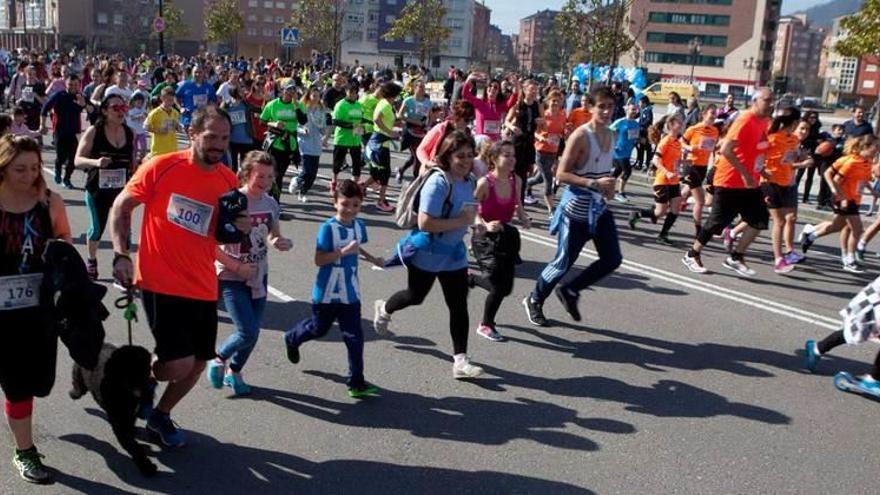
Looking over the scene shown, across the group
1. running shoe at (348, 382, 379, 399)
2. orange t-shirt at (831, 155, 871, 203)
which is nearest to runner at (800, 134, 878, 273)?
orange t-shirt at (831, 155, 871, 203)

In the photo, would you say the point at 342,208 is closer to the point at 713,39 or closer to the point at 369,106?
the point at 369,106

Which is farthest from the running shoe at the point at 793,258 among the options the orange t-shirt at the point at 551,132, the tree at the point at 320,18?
the tree at the point at 320,18

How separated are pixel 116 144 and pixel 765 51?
113082 mm

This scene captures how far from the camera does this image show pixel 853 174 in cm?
924

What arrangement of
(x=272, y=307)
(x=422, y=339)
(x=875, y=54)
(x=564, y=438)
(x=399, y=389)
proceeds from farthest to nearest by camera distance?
(x=875, y=54) < (x=272, y=307) < (x=422, y=339) < (x=399, y=389) < (x=564, y=438)

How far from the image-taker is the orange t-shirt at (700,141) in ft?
35.6

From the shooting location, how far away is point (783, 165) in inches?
356

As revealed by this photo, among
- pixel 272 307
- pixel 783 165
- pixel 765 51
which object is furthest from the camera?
pixel 765 51

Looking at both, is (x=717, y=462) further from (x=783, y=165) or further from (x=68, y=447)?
(x=783, y=165)

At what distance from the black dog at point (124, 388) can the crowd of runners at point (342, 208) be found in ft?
0.39

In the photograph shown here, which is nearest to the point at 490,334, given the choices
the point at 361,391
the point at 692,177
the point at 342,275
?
the point at 361,391

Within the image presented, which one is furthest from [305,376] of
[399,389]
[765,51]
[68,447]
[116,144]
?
[765,51]

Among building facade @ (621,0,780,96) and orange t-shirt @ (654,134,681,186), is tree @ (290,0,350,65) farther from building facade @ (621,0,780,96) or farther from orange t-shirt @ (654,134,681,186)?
building facade @ (621,0,780,96)

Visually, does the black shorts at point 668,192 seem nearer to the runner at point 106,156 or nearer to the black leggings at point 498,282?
the black leggings at point 498,282
